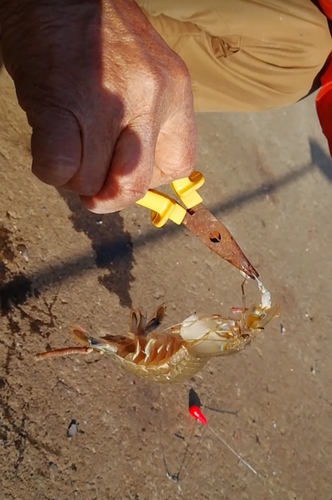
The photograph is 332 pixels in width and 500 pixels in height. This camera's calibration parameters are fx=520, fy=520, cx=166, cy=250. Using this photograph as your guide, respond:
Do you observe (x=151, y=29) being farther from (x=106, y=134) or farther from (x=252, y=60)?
(x=252, y=60)

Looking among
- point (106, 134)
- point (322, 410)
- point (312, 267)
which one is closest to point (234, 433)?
point (322, 410)

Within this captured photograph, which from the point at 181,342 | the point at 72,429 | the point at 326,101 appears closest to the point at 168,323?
the point at 72,429

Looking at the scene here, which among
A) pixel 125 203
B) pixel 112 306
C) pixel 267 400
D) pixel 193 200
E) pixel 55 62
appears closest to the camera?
pixel 55 62

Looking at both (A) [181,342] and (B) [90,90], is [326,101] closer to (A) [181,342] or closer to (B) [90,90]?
(A) [181,342]

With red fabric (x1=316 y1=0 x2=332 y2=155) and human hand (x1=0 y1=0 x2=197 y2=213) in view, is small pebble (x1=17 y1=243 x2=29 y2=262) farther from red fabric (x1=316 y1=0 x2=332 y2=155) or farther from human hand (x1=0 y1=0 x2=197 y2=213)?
red fabric (x1=316 y1=0 x2=332 y2=155)

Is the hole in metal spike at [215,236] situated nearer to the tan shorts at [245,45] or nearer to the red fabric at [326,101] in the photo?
the tan shorts at [245,45]

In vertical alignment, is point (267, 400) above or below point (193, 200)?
below

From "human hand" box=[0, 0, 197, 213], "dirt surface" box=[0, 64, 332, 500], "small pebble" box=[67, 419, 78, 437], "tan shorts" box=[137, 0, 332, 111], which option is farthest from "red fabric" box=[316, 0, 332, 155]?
"small pebble" box=[67, 419, 78, 437]
